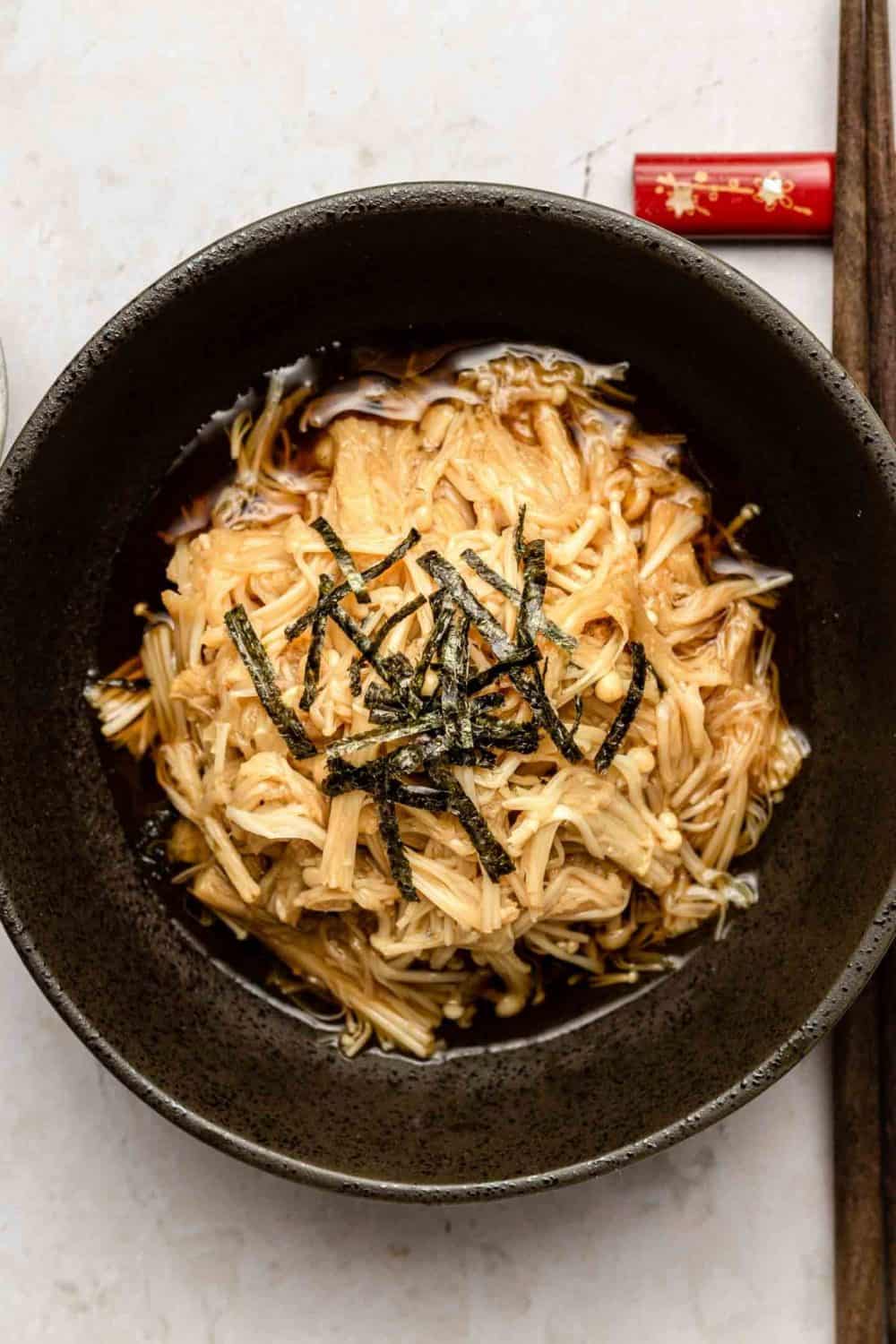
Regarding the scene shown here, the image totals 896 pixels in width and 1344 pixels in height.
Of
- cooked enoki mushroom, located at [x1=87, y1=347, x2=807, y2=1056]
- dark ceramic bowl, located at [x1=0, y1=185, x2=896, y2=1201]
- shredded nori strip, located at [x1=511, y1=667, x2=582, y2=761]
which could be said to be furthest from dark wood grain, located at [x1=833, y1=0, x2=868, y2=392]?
shredded nori strip, located at [x1=511, y1=667, x2=582, y2=761]

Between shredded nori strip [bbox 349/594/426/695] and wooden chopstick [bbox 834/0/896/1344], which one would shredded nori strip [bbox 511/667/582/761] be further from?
wooden chopstick [bbox 834/0/896/1344]

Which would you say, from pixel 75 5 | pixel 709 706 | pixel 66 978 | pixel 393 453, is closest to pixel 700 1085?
pixel 709 706

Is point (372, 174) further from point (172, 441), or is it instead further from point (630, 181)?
point (172, 441)

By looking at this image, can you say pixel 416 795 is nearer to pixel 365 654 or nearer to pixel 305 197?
pixel 365 654

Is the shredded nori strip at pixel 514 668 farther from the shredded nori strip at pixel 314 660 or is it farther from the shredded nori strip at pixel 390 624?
the shredded nori strip at pixel 314 660

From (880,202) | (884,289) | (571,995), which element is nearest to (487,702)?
(571,995)
